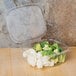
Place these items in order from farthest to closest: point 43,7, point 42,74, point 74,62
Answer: point 43,7, point 74,62, point 42,74

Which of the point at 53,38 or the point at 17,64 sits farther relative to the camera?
the point at 53,38

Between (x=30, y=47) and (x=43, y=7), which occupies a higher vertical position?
(x=43, y=7)

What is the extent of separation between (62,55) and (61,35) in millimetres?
197

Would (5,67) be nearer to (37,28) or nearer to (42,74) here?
(42,74)

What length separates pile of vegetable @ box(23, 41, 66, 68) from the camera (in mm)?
1128

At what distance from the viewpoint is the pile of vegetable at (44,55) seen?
3.70ft

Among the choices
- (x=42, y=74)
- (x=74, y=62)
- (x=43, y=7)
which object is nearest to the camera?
(x=42, y=74)

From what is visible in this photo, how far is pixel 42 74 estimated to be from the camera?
1096 millimetres

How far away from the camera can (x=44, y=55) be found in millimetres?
1133

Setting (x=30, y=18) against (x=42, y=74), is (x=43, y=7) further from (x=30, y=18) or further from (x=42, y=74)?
(x=42, y=74)

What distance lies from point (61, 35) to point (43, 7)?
0.63 ft

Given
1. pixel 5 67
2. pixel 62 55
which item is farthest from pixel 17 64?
pixel 62 55

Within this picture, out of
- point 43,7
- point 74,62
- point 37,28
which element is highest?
point 43,7

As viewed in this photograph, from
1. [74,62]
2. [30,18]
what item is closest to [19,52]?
[30,18]
